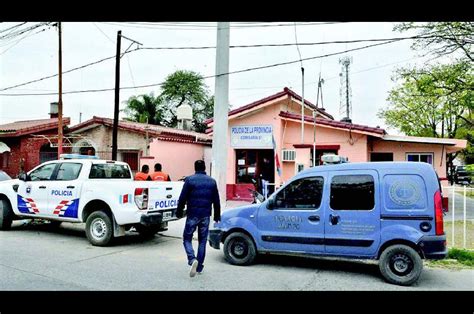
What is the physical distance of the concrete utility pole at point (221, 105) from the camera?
9.27 metres

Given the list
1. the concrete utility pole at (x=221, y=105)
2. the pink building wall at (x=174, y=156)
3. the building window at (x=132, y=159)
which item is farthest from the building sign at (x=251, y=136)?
the concrete utility pole at (x=221, y=105)

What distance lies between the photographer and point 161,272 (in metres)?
6.33

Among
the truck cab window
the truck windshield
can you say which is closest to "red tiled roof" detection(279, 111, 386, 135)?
the truck windshield

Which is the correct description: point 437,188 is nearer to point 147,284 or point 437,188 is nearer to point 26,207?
point 147,284

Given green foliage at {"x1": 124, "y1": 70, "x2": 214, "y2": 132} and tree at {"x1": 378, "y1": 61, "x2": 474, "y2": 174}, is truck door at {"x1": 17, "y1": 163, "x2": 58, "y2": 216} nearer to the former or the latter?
tree at {"x1": 378, "y1": 61, "x2": 474, "y2": 174}

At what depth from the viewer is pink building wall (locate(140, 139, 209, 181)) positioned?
1903cm

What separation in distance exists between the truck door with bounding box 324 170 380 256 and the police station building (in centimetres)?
749

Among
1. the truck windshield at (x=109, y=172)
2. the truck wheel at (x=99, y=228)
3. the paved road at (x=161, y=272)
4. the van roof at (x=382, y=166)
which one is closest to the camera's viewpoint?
the paved road at (x=161, y=272)

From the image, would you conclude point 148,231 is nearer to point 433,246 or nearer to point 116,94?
point 433,246

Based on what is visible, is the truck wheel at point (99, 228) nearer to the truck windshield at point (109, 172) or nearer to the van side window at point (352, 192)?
the truck windshield at point (109, 172)

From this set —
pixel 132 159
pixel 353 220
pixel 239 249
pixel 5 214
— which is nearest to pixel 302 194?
pixel 353 220

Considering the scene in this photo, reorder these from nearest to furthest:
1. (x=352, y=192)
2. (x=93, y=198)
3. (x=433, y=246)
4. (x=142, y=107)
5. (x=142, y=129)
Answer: (x=433, y=246)
(x=352, y=192)
(x=93, y=198)
(x=142, y=129)
(x=142, y=107)

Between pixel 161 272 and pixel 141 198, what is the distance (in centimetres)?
196

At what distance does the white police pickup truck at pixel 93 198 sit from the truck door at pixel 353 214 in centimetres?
359
